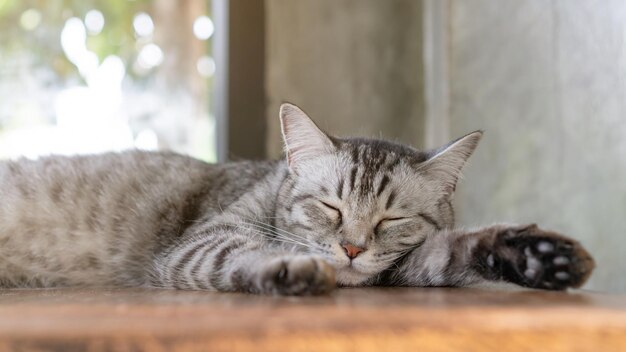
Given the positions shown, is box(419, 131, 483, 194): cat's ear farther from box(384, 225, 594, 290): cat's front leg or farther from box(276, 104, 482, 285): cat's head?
box(384, 225, 594, 290): cat's front leg

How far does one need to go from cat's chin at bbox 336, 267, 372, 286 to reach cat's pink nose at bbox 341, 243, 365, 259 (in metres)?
0.03

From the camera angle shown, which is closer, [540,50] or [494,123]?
[540,50]

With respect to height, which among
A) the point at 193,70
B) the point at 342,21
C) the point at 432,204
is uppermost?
the point at 342,21

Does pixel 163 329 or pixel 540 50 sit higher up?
pixel 540 50

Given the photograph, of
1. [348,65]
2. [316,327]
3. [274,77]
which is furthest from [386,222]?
[348,65]

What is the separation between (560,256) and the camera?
3.81 ft

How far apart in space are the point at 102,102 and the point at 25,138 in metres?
0.34

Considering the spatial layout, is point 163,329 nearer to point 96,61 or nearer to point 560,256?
point 560,256

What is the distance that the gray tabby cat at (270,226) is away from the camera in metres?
1.25

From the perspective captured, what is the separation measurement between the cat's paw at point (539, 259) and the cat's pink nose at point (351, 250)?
0.96ft

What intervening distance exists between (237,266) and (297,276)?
0.80 feet

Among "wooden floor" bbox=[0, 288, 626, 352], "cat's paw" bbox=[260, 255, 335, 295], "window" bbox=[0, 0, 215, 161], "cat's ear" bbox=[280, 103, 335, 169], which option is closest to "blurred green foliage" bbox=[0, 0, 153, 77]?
"window" bbox=[0, 0, 215, 161]

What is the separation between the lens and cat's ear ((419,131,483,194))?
1.63 meters

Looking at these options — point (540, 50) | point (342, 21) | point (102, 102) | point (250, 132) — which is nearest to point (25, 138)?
point (102, 102)
